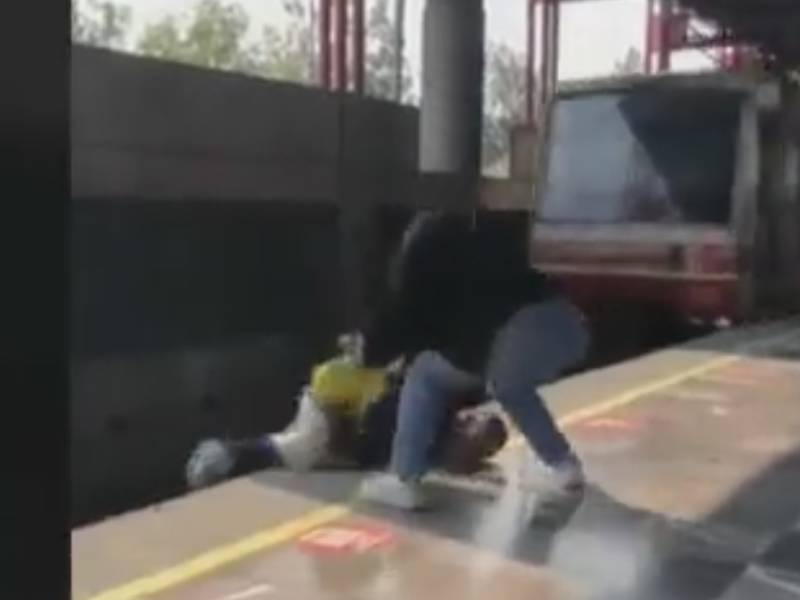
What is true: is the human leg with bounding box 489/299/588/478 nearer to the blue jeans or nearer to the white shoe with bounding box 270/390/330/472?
the blue jeans

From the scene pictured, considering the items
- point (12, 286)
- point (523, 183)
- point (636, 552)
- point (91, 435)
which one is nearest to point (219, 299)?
point (91, 435)

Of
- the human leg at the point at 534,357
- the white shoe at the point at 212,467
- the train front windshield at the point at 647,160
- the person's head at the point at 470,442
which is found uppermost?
the train front windshield at the point at 647,160

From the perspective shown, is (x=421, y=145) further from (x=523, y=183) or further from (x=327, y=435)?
(x=327, y=435)

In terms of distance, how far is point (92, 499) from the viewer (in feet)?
29.9

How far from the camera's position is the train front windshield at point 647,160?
1162cm

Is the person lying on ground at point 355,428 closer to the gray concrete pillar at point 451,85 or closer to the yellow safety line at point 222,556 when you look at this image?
the yellow safety line at point 222,556

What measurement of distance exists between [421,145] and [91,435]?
6.58 meters

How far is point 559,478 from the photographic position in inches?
203

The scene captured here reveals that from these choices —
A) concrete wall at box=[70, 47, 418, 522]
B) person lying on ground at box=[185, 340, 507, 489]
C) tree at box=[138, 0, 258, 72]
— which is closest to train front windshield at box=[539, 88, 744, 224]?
concrete wall at box=[70, 47, 418, 522]

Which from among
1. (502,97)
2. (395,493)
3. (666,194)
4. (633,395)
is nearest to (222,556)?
(395,493)

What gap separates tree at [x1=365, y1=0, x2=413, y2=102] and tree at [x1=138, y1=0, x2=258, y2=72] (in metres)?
1.37

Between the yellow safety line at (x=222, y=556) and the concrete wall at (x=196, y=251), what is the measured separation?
2780 millimetres

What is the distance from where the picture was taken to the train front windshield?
11.6 metres

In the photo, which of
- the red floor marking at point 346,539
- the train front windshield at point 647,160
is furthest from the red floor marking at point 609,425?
the train front windshield at point 647,160
